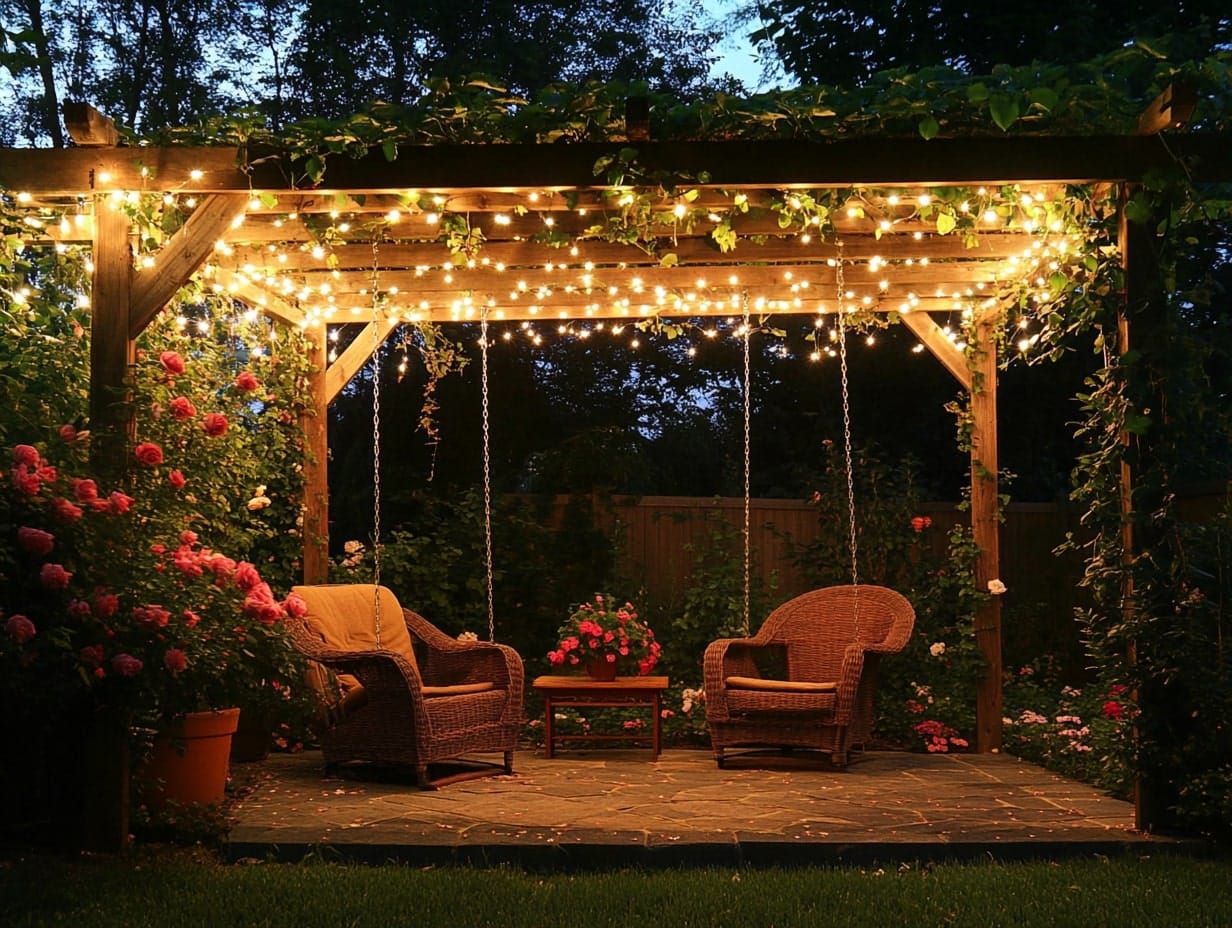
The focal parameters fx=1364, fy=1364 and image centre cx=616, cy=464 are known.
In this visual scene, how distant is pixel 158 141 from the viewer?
5.07 meters

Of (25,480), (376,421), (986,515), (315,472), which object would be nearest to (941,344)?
(986,515)

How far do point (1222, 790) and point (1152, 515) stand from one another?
37.2 inches

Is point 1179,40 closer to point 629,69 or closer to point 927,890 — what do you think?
point 629,69

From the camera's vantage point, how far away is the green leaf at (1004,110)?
4.64m

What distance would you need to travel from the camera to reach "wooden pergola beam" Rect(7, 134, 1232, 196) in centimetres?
480

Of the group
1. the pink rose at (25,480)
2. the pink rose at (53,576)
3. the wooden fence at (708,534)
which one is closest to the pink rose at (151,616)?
the pink rose at (53,576)

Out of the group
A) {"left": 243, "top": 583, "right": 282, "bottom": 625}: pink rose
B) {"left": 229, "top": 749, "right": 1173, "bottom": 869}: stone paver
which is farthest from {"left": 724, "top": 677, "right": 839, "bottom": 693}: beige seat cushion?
{"left": 243, "top": 583, "right": 282, "bottom": 625}: pink rose

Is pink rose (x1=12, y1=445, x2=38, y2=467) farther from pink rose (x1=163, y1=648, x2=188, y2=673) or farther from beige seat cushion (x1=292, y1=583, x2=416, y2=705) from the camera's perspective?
beige seat cushion (x1=292, y1=583, x2=416, y2=705)

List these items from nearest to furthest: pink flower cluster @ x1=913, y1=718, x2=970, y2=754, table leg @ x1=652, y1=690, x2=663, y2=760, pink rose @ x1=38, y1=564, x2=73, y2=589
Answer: pink rose @ x1=38, y1=564, x2=73, y2=589, table leg @ x1=652, y1=690, x2=663, y2=760, pink flower cluster @ x1=913, y1=718, x2=970, y2=754

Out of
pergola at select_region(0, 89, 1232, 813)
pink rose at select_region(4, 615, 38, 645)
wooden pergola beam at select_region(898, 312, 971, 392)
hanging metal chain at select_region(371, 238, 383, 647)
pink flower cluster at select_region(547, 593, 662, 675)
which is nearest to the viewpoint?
pink rose at select_region(4, 615, 38, 645)

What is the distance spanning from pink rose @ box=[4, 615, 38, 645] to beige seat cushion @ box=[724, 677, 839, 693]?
348 centimetres

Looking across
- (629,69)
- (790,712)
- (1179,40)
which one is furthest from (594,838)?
(629,69)

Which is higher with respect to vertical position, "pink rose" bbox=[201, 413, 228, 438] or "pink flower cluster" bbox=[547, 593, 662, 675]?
"pink rose" bbox=[201, 413, 228, 438]

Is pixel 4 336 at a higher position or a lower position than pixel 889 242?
lower
